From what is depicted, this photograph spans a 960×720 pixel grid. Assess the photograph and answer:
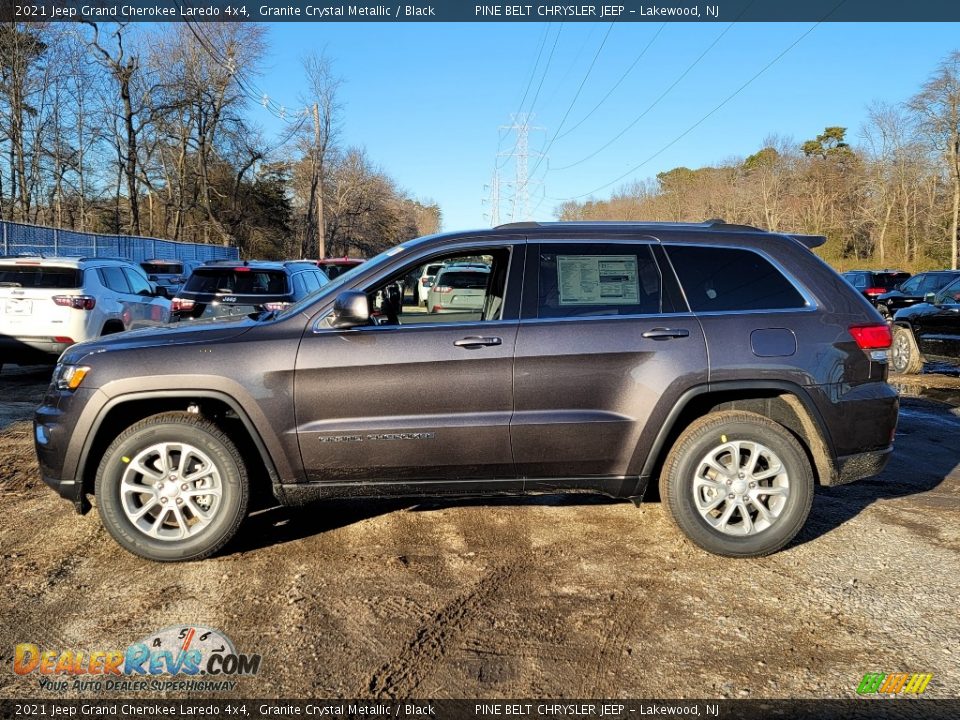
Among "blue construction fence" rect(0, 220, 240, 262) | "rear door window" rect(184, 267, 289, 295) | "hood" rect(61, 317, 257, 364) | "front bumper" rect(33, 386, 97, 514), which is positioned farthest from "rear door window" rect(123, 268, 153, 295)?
"front bumper" rect(33, 386, 97, 514)

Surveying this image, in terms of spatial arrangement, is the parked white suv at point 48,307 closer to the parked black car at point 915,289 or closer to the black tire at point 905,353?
the black tire at point 905,353

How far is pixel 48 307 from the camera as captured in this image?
32.0ft

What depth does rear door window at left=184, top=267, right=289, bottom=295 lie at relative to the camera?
10.5 meters

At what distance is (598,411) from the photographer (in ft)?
14.0

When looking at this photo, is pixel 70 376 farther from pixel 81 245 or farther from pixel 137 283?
pixel 81 245

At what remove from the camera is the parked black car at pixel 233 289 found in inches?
408

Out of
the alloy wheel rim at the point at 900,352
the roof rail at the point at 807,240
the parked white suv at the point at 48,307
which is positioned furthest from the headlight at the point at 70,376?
the alloy wheel rim at the point at 900,352

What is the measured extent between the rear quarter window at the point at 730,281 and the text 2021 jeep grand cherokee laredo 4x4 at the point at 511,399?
1cm

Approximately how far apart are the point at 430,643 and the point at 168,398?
2.08 m

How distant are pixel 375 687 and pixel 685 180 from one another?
71.1 meters

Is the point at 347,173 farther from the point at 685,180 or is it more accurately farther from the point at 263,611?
the point at 263,611

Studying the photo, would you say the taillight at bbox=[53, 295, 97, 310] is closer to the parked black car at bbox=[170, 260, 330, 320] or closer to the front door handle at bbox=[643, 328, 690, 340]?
the parked black car at bbox=[170, 260, 330, 320]

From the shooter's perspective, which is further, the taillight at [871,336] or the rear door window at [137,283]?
the rear door window at [137,283]

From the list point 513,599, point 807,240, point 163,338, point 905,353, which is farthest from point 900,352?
point 163,338
